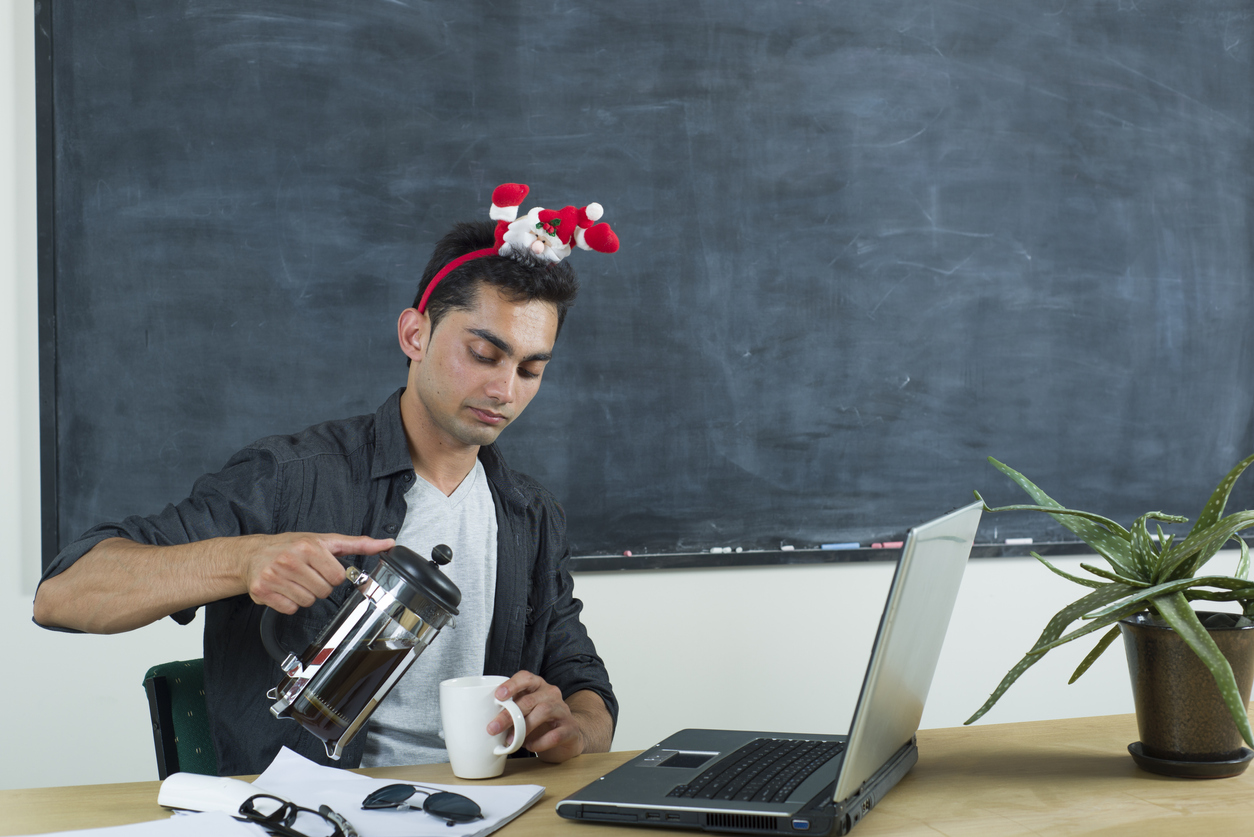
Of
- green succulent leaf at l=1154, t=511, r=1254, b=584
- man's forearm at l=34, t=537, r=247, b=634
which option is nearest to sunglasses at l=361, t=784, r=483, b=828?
man's forearm at l=34, t=537, r=247, b=634

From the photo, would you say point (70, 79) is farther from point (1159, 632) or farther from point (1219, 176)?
point (1219, 176)

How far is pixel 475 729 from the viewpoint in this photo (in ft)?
3.34

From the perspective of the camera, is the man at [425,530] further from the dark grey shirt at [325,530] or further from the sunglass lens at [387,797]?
the sunglass lens at [387,797]

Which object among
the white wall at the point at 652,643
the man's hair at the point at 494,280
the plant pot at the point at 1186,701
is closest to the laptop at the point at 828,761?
the plant pot at the point at 1186,701

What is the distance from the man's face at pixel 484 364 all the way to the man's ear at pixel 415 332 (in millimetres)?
44

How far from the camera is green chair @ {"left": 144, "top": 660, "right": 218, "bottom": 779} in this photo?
4.31ft

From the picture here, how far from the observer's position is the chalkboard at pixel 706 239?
1964mm

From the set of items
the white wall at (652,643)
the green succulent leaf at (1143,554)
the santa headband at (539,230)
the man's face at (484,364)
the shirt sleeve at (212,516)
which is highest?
the santa headband at (539,230)

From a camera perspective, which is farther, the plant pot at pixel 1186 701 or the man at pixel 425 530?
the man at pixel 425 530

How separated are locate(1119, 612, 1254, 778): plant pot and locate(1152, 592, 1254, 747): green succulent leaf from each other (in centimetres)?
2

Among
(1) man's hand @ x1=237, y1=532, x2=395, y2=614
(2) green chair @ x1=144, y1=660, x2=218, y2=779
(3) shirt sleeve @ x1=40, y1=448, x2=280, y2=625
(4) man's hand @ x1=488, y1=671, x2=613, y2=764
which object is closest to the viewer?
(1) man's hand @ x1=237, y1=532, x2=395, y2=614

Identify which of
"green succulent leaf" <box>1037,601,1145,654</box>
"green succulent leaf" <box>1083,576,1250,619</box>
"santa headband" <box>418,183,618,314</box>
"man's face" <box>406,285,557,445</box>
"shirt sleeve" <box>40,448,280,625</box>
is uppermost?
"santa headband" <box>418,183,618,314</box>

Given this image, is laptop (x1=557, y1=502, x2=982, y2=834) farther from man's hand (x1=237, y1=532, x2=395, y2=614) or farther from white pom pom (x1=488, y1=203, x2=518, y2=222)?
white pom pom (x1=488, y1=203, x2=518, y2=222)

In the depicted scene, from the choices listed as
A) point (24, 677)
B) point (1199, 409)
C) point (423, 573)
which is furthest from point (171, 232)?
point (1199, 409)
